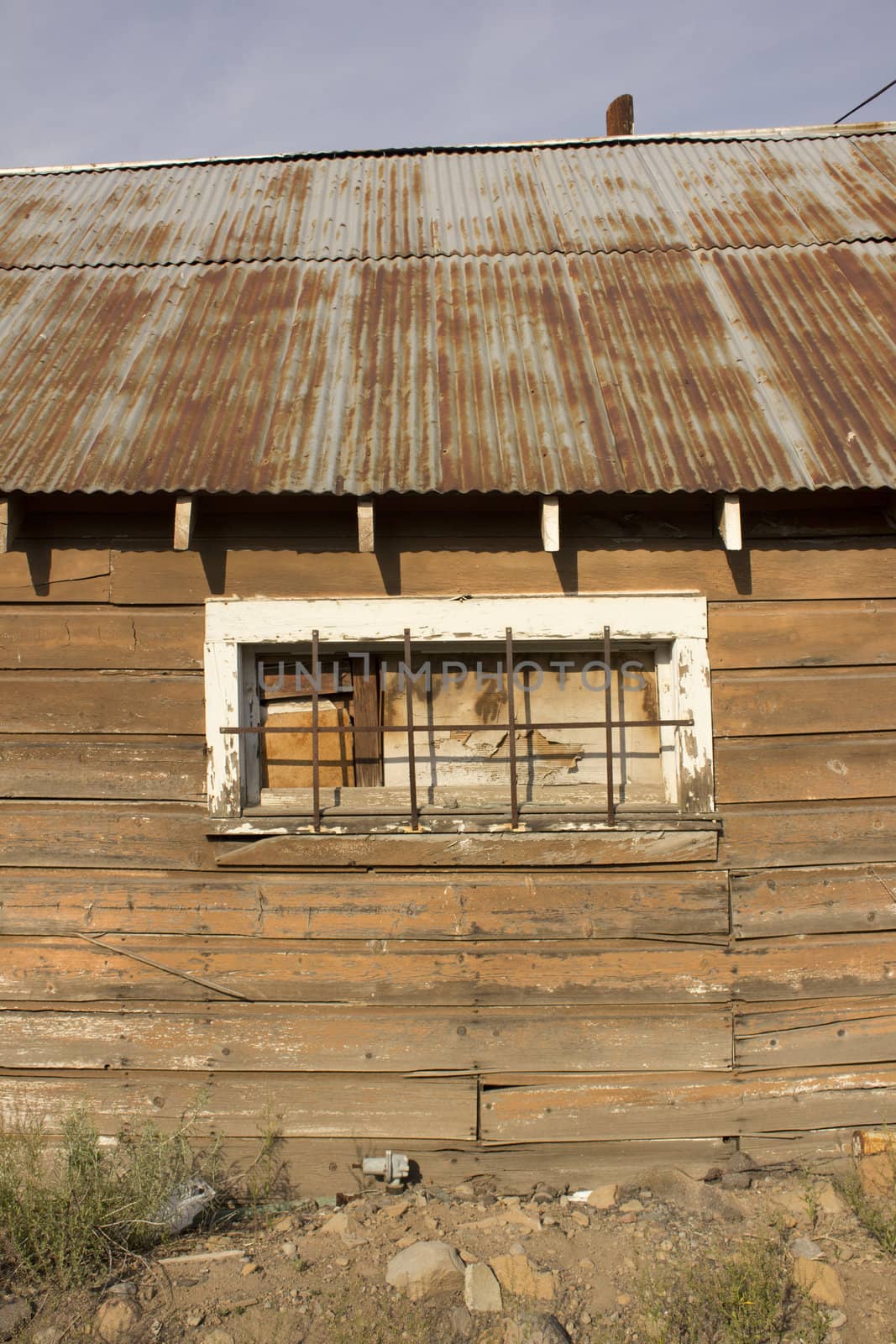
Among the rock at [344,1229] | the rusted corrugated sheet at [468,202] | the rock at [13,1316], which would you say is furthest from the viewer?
the rusted corrugated sheet at [468,202]

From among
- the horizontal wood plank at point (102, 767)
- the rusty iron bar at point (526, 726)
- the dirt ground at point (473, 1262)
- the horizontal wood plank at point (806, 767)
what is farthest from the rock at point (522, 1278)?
the horizontal wood plank at point (102, 767)

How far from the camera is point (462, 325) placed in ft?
13.9

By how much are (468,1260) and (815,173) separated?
6520 millimetres

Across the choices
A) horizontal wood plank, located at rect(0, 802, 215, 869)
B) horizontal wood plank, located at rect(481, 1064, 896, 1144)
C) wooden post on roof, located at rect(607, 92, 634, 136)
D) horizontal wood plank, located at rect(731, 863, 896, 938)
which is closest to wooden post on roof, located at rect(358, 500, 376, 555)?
horizontal wood plank, located at rect(0, 802, 215, 869)

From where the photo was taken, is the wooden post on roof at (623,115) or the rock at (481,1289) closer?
the rock at (481,1289)

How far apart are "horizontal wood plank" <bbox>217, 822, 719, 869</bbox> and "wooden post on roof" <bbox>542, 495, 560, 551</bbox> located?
127 centimetres

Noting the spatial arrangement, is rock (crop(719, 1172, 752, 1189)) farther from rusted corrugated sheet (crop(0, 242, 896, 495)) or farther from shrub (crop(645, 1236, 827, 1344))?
rusted corrugated sheet (crop(0, 242, 896, 495))

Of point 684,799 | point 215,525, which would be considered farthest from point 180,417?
point 684,799

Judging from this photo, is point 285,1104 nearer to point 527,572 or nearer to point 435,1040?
point 435,1040

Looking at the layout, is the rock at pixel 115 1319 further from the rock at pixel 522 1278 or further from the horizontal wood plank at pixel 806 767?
the horizontal wood plank at pixel 806 767

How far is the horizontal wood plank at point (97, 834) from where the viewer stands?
3.63m

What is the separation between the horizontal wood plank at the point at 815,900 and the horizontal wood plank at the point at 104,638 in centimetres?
270

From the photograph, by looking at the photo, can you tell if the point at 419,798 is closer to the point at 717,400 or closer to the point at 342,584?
the point at 342,584

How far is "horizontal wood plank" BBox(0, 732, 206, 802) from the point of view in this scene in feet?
11.9
